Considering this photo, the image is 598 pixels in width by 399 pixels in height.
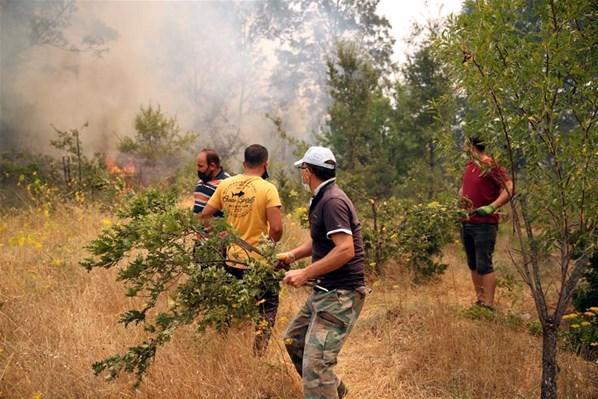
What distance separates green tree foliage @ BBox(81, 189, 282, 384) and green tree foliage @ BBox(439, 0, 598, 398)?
1484 mm

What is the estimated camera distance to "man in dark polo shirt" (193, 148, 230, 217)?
15.5ft

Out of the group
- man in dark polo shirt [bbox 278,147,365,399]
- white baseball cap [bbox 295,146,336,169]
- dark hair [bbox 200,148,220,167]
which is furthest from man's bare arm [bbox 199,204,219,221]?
white baseball cap [bbox 295,146,336,169]

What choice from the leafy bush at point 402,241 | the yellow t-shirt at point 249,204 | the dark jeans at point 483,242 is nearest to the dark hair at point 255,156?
the yellow t-shirt at point 249,204

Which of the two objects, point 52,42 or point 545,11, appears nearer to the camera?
point 545,11

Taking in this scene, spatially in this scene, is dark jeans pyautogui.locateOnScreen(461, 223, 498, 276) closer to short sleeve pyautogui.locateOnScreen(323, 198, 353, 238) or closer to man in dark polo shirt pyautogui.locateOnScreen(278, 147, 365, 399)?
man in dark polo shirt pyautogui.locateOnScreen(278, 147, 365, 399)

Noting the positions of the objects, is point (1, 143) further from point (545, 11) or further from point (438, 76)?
point (545, 11)

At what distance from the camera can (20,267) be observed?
588 cm

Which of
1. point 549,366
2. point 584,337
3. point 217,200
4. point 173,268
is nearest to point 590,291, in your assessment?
point 584,337

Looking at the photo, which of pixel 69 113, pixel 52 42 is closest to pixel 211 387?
pixel 52 42

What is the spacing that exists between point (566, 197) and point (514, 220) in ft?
1.22

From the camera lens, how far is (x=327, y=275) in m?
2.96

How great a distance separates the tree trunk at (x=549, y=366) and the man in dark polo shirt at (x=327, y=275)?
Answer: 1140 mm

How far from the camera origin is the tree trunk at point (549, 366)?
307 cm

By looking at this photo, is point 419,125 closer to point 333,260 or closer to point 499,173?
point 499,173
